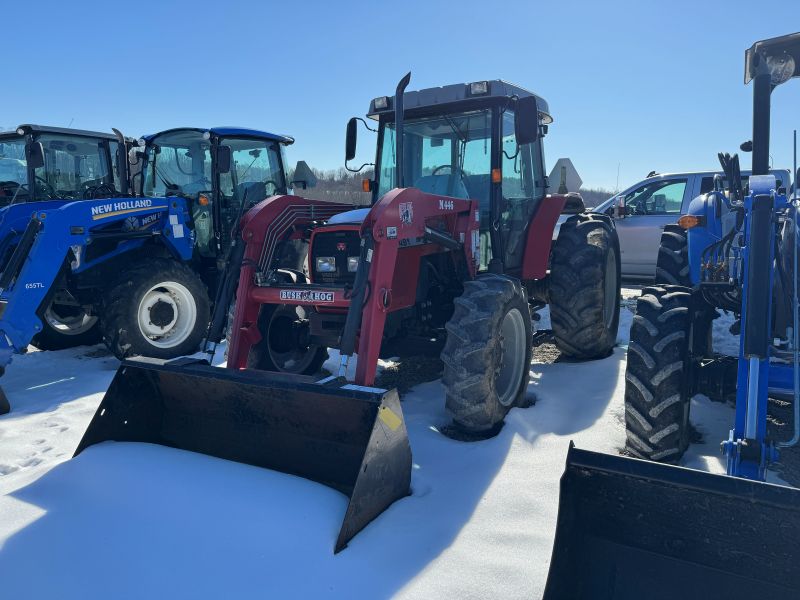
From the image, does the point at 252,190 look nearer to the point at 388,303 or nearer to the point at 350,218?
the point at 350,218

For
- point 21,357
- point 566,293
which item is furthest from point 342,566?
point 21,357

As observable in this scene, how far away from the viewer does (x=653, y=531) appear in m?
2.17

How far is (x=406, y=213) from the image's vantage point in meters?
3.89

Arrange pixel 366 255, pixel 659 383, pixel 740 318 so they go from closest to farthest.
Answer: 1. pixel 659 383
2. pixel 740 318
3. pixel 366 255

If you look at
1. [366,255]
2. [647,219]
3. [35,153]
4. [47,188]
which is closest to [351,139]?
[366,255]

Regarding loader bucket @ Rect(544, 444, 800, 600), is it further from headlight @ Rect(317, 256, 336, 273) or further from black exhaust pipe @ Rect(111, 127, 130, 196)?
black exhaust pipe @ Rect(111, 127, 130, 196)

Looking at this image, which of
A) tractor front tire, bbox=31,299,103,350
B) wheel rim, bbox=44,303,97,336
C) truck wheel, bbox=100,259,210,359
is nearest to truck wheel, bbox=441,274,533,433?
truck wheel, bbox=100,259,210,359

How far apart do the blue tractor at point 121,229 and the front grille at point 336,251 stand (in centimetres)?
109

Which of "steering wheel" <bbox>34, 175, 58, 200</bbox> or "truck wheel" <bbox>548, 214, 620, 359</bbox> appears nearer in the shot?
"truck wheel" <bbox>548, 214, 620, 359</bbox>

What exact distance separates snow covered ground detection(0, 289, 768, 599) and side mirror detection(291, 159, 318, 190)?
15.3 feet

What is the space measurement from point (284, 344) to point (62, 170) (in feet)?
17.1

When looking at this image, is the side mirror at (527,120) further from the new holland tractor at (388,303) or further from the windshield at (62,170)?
the windshield at (62,170)

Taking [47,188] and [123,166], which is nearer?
[47,188]

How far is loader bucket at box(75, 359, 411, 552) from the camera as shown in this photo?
301 centimetres
